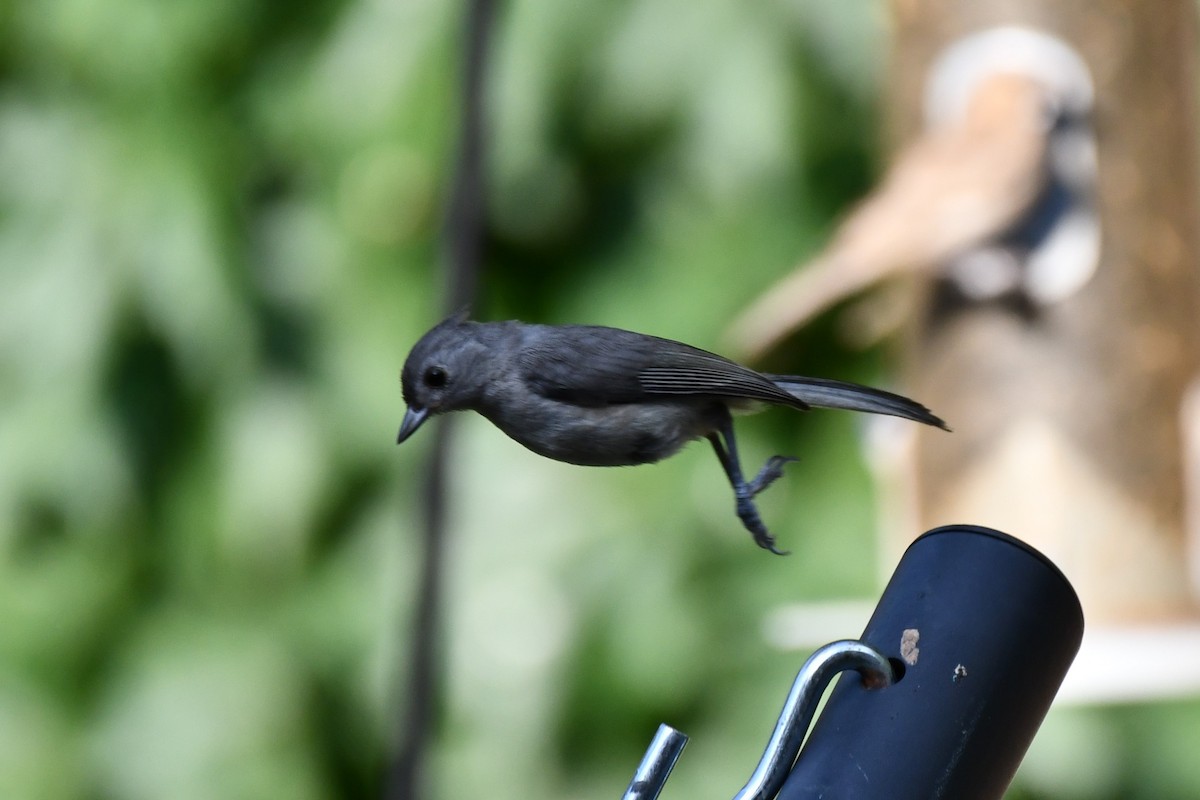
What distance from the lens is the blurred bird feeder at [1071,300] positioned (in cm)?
267

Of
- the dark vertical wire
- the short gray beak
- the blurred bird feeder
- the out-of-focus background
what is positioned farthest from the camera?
the out-of-focus background

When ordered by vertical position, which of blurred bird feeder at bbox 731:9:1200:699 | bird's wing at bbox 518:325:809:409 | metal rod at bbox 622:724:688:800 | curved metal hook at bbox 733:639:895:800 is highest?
blurred bird feeder at bbox 731:9:1200:699

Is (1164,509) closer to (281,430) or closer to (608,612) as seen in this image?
(608,612)

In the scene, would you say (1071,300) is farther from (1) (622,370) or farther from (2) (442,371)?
(2) (442,371)

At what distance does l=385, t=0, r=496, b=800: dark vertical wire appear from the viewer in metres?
1.53

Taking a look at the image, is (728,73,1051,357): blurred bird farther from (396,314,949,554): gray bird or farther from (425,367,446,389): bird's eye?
(425,367,446,389): bird's eye

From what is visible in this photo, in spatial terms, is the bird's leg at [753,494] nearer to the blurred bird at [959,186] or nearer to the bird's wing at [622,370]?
the bird's wing at [622,370]

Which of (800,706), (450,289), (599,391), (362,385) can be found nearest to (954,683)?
(800,706)

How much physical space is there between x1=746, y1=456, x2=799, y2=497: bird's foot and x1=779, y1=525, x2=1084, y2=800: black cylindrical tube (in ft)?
0.44

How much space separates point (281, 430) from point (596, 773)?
3.90 feet

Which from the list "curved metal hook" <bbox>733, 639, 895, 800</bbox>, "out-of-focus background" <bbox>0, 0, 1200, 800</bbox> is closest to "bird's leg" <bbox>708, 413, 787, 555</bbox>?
"curved metal hook" <bbox>733, 639, 895, 800</bbox>

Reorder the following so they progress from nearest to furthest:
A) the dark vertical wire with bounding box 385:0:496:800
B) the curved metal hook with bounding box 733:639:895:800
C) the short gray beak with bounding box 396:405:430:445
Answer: the curved metal hook with bounding box 733:639:895:800 < the short gray beak with bounding box 396:405:430:445 < the dark vertical wire with bounding box 385:0:496:800

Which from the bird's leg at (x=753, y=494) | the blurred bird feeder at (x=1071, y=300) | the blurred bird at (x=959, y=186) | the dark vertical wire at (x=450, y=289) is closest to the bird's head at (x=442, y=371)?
the dark vertical wire at (x=450, y=289)

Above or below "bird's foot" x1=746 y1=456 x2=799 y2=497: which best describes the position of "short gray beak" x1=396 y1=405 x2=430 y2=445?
below
